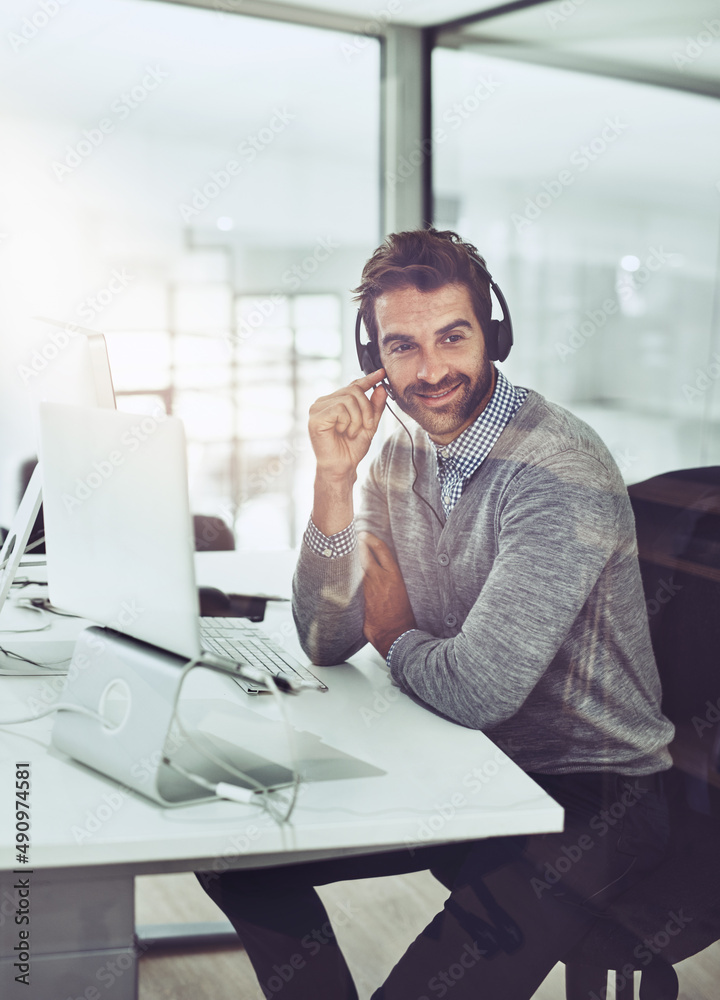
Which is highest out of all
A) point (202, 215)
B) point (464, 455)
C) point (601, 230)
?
point (202, 215)

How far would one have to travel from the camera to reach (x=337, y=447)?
1309 mm

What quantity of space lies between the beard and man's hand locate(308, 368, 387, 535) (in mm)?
116

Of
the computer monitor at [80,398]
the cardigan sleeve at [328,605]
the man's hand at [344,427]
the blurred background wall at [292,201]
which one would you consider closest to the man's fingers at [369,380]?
the man's hand at [344,427]

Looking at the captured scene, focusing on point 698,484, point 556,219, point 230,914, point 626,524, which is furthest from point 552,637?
point 556,219

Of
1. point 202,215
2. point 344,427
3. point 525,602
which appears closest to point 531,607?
point 525,602

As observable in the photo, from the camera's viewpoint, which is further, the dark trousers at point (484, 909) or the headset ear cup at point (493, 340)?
the headset ear cup at point (493, 340)

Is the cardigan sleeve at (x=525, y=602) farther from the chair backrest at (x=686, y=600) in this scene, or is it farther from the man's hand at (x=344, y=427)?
the man's hand at (x=344, y=427)

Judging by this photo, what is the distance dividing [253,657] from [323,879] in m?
0.31

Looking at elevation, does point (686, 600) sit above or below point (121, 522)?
below

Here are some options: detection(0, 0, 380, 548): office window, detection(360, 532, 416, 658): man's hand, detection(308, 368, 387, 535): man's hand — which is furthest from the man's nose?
detection(0, 0, 380, 548): office window

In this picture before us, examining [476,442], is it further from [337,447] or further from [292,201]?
[292,201]

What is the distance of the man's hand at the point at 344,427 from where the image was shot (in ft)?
4.25

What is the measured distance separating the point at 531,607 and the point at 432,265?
0.61 meters

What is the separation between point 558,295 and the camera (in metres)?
2.62
